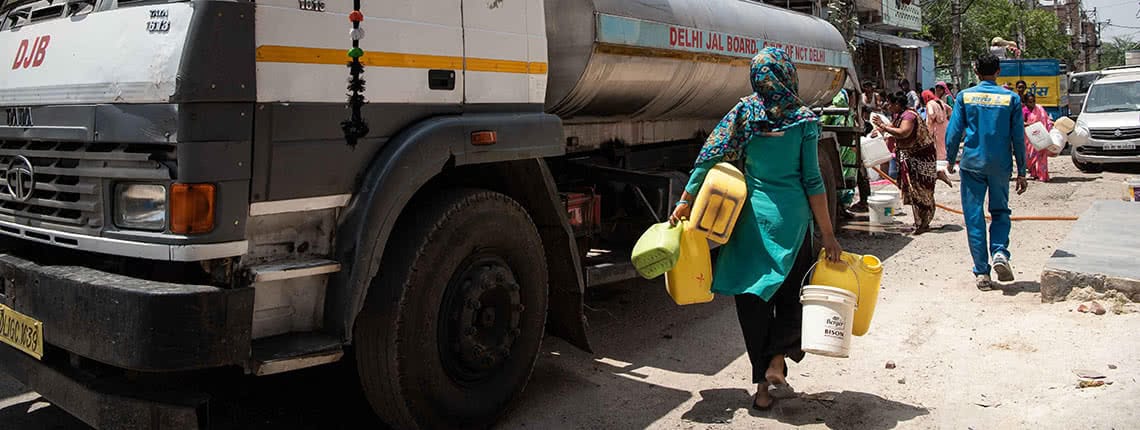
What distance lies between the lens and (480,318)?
3.92 meters

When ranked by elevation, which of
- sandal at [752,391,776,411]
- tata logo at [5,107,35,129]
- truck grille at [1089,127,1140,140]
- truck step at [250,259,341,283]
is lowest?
sandal at [752,391,776,411]

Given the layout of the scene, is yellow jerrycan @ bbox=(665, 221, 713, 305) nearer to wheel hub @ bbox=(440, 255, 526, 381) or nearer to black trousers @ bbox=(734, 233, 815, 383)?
black trousers @ bbox=(734, 233, 815, 383)

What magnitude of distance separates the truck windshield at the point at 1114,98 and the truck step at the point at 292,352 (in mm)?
17594

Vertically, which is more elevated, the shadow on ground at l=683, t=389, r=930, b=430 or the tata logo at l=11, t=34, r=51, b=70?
the tata logo at l=11, t=34, r=51, b=70

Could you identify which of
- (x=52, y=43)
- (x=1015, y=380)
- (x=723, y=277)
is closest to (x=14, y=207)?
(x=52, y=43)

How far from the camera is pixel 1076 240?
22.4ft

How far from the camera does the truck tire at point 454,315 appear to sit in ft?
11.4

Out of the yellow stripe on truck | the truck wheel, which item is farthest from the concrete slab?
the truck wheel

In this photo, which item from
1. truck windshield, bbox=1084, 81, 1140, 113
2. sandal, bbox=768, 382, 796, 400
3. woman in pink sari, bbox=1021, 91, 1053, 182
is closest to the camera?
sandal, bbox=768, 382, 796, 400

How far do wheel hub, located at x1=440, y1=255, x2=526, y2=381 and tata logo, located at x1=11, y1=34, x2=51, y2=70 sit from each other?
180cm

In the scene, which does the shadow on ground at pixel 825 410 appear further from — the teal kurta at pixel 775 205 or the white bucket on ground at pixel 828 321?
the teal kurta at pixel 775 205

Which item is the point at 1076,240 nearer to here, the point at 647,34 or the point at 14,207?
the point at 647,34

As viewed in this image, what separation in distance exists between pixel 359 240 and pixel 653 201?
2.93 m

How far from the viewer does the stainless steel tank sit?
4.75m
